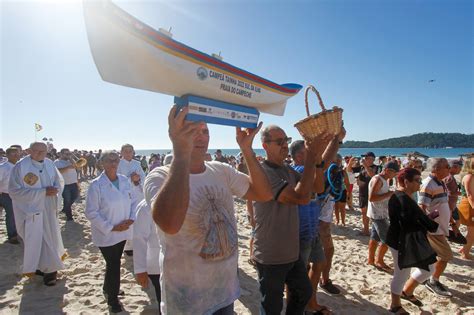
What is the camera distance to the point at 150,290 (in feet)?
13.7

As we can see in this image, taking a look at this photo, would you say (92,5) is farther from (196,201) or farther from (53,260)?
(53,260)

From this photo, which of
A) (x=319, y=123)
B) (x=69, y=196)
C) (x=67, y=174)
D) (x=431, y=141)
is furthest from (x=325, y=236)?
(x=431, y=141)

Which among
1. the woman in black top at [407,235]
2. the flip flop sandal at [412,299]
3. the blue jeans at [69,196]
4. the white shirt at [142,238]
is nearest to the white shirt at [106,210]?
the white shirt at [142,238]

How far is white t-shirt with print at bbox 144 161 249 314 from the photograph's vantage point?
160 cm

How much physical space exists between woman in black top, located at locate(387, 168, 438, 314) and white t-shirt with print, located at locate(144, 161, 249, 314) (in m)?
2.69

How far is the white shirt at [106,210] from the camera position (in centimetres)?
347

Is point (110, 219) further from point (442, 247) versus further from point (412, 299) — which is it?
point (442, 247)

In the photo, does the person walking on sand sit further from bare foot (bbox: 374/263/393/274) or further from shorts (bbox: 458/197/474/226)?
shorts (bbox: 458/197/474/226)

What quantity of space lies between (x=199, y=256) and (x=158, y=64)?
3.74ft

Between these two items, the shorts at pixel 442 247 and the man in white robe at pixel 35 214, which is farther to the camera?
the man in white robe at pixel 35 214

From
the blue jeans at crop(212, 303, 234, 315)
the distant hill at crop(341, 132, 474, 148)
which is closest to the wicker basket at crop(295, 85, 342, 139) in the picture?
the blue jeans at crop(212, 303, 234, 315)

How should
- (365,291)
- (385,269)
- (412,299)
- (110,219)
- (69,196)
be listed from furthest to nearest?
(69,196)
(385,269)
(365,291)
(412,299)
(110,219)

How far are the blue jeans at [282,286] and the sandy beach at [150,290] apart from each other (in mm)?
1264

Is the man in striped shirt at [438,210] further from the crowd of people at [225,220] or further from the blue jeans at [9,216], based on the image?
the blue jeans at [9,216]
